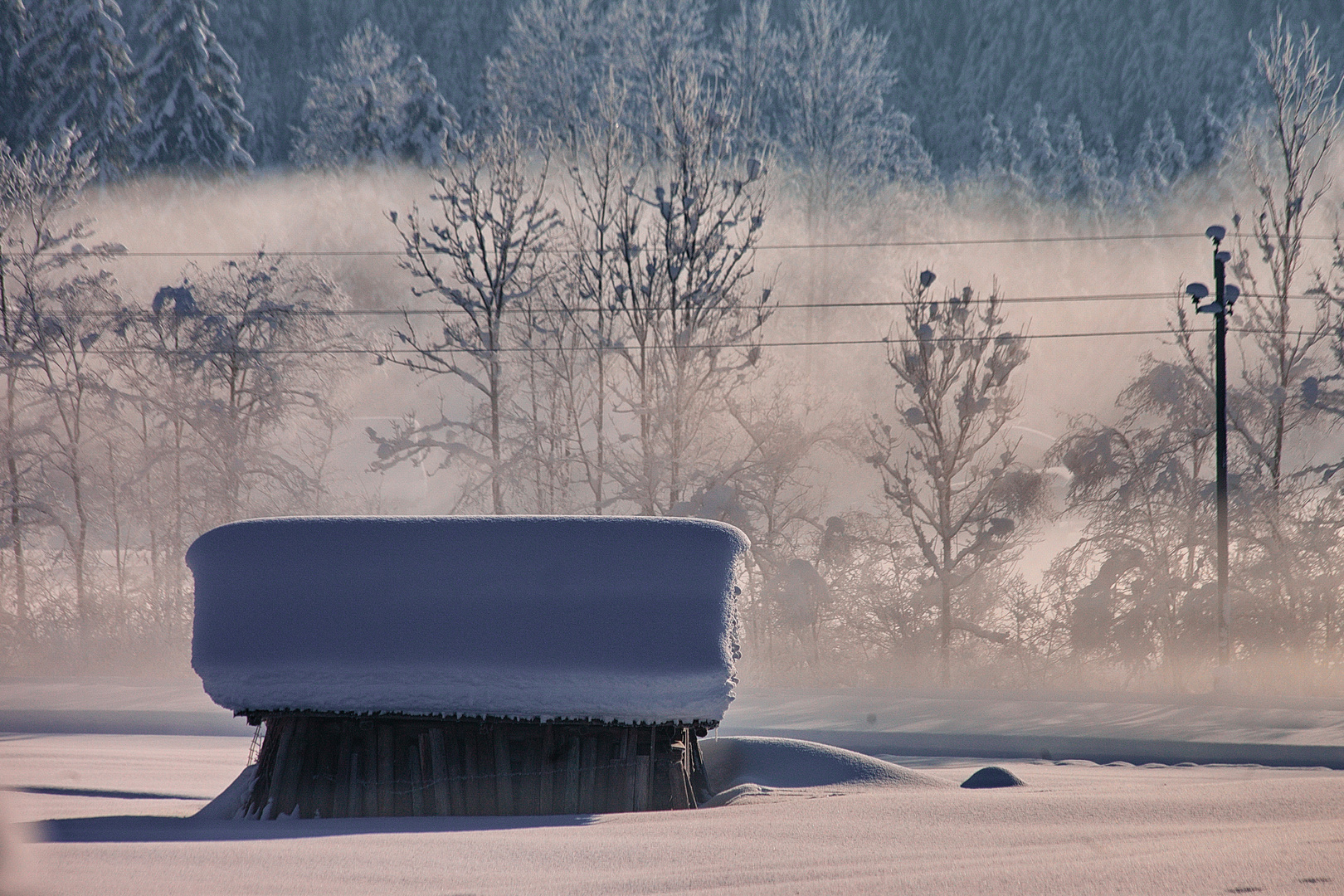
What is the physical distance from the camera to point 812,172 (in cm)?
3086

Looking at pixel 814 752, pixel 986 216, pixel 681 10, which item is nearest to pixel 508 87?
pixel 681 10

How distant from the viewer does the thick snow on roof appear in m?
5.17

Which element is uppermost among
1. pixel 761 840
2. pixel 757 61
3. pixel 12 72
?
pixel 757 61

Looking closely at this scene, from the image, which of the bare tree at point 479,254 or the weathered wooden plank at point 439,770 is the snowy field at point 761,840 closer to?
the weathered wooden plank at point 439,770

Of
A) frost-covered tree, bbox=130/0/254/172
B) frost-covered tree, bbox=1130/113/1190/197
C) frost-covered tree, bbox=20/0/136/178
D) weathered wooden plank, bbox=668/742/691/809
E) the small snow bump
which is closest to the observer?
weathered wooden plank, bbox=668/742/691/809

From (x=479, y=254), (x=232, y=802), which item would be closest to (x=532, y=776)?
(x=232, y=802)

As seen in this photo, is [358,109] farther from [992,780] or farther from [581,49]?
[992,780]

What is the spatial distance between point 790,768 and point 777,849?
2.85 meters

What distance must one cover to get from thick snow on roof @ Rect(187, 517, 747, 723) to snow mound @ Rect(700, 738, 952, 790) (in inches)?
56.7

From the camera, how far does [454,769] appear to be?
18.3 feet

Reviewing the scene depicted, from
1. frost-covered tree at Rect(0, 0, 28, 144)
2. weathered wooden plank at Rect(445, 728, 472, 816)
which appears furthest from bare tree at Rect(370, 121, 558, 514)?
frost-covered tree at Rect(0, 0, 28, 144)

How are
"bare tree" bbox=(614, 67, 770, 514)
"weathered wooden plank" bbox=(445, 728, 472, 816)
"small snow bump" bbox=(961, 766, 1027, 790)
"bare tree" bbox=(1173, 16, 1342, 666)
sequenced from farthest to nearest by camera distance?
"bare tree" bbox=(614, 67, 770, 514), "bare tree" bbox=(1173, 16, 1342, 666), "small snow bump" bbox=(961, 766, 1027, 790), "weathered wooden plank" bbox=(445, 728, 472, 816)

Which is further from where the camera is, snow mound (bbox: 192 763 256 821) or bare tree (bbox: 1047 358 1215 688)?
bare tree (bbox: 1047 358 1215 688)

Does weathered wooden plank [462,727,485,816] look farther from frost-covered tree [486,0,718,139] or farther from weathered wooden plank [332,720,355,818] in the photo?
frost-covered tree [486,0,718,139]
